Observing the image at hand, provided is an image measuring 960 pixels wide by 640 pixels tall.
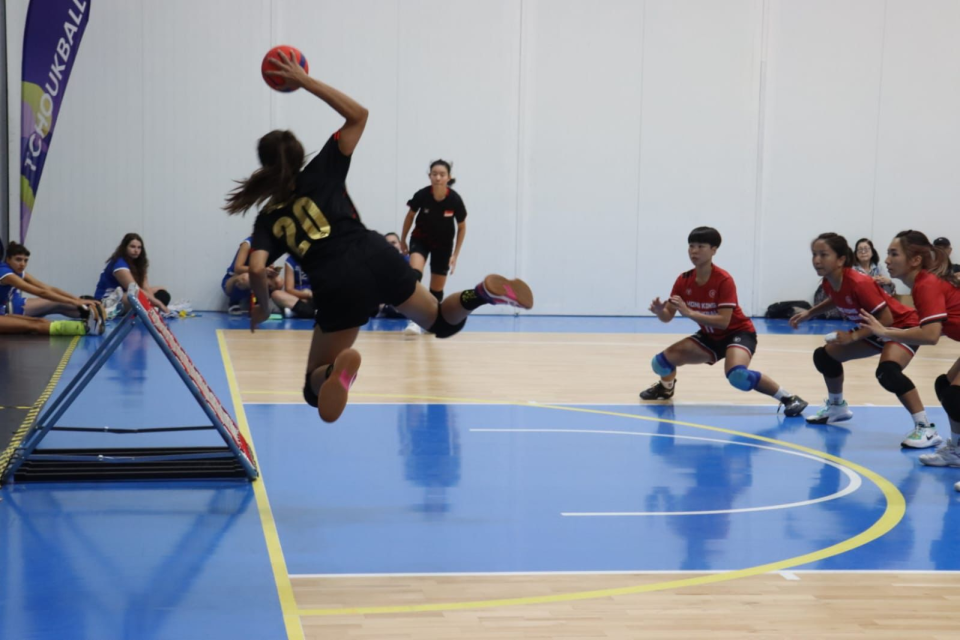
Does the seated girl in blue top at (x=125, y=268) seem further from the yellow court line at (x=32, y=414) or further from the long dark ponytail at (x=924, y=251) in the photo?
the long dark ponytail at (x=924, y=251)

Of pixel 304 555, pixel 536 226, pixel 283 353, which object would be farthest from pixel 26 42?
pixel 304 555

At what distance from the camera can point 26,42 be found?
1239 cm

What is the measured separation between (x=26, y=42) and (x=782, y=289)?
1165 centimetres

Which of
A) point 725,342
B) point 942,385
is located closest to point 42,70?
point 725,342

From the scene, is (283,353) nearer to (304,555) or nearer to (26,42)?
(26,42)

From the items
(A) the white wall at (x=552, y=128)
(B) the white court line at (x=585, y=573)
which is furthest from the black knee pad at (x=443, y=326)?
(A) the white wall at (x=552, y=128)

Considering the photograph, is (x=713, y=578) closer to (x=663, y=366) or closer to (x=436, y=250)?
(x=663, y=366)

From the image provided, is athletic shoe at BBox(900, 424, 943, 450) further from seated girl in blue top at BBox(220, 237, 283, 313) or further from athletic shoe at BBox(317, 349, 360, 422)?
seated girl in blue top at BBox(220, 237, 283, 313)

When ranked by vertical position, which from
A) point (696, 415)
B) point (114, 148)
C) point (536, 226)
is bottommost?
point (696, 415)

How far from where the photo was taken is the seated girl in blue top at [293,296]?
46.4ft

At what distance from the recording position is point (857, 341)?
769 centimetres

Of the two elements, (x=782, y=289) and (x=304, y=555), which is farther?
(x=782, y=289)

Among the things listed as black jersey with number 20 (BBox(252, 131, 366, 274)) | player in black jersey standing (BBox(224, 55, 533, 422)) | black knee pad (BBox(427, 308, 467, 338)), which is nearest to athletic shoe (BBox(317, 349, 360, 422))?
player in black jersey standing (BBox(224, 55, 533, 422))

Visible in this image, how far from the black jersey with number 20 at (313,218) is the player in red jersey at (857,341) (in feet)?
12.0
